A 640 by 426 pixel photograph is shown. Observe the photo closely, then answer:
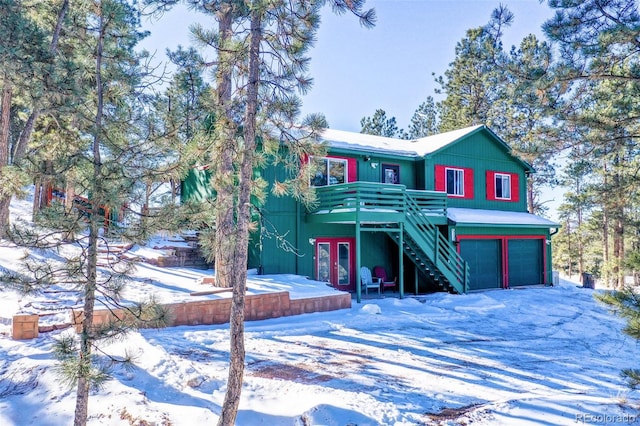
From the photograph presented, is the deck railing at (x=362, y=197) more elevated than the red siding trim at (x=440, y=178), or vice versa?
the red siding trim at (x=440, y=178)

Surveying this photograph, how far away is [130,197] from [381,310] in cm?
840

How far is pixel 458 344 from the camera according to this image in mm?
7988

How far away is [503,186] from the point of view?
18500mm

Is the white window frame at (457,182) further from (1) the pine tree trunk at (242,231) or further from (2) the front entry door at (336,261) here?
(1) the pine tree trunk at (242,231)

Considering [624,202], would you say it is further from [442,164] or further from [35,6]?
[35,6]

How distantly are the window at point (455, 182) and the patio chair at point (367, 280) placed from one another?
5037 millimetres

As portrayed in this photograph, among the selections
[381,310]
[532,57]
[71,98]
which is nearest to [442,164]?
[381,310]

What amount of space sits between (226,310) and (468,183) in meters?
12.1

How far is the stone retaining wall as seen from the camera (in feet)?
22.6

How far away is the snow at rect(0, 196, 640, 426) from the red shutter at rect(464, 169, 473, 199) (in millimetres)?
7535

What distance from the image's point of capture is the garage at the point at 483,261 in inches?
616

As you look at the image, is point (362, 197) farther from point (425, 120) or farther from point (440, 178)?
point (425, 120)

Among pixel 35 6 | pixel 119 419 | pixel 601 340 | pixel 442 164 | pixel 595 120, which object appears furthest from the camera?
pixel 442 164

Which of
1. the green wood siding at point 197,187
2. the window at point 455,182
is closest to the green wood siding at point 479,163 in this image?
the window at point 455,182
